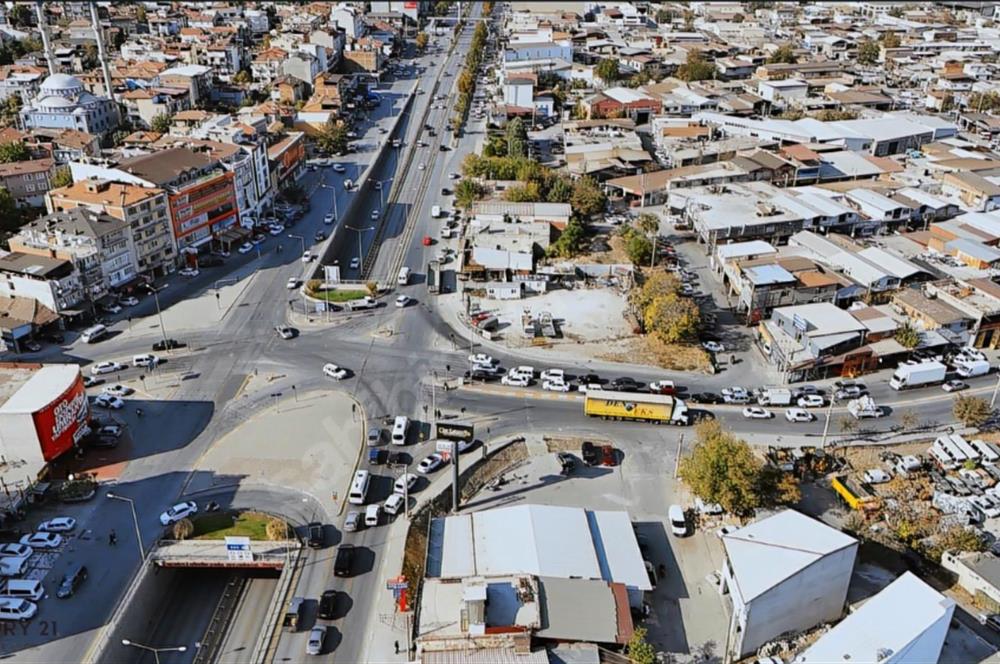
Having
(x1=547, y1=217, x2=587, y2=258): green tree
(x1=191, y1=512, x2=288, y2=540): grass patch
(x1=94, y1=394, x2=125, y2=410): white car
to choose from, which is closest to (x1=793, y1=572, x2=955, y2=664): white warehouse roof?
(x1=191, y1=512, x2=288, y2=540): grass patch

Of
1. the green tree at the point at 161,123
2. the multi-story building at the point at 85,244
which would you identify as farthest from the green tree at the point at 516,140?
the multi-story building at the point at 85,244

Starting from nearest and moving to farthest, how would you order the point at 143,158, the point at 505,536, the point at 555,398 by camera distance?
the point at 505,536, the point at 555,398, the point at 143,158

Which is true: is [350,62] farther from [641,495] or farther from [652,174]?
[641,495]

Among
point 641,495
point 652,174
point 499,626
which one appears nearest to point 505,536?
point 499,626

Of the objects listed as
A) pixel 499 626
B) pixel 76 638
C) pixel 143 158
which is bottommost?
pixel 76 638

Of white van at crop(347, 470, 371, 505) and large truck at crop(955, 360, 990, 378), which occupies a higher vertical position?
large truck at crop(955, 360, 990, 378)

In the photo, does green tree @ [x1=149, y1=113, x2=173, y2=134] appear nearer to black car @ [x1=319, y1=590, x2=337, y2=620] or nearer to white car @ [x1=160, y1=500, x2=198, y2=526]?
white car @ [x1=160, y1=500, x2=198, y2=526]
